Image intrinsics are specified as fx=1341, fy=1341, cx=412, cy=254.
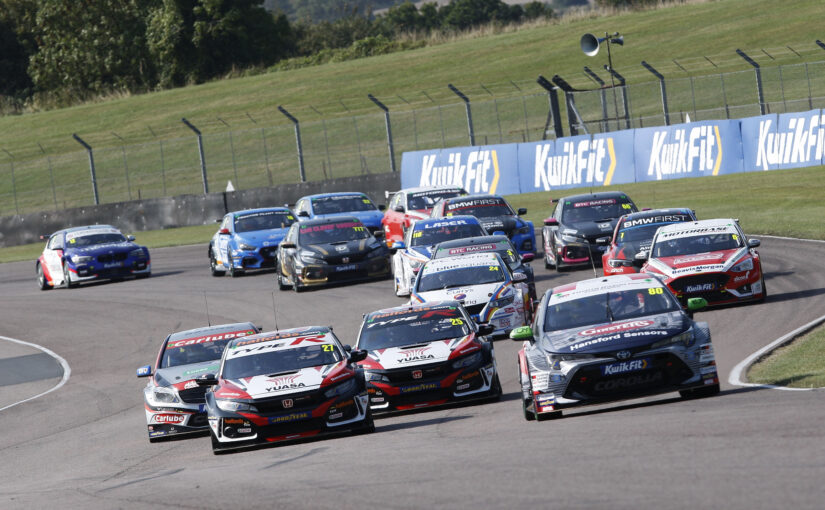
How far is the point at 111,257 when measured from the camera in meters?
33.7

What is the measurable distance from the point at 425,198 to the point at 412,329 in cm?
1579

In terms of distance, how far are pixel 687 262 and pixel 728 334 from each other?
2522 mm

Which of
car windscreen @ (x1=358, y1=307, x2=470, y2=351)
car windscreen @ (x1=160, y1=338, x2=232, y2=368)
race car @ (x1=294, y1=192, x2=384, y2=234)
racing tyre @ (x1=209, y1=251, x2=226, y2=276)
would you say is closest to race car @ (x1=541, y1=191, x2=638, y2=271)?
race car @ (x1=294, y1=192, x2=384, y2=234)

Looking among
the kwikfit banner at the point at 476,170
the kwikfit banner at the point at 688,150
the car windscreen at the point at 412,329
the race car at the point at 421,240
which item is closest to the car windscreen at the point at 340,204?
the race car at the point at 421,240

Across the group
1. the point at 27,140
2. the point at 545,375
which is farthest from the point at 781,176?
the point at 27,140

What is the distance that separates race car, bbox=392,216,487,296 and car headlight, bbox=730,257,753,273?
20.9 feet

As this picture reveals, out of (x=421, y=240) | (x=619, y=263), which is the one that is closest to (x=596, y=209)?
(x=421, y=240)

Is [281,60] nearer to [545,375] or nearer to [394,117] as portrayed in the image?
[394,117]

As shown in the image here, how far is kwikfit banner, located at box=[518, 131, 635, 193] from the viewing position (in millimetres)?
41844

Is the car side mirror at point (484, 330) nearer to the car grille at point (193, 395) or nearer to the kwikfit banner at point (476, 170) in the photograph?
the car grille at point (193, 395)

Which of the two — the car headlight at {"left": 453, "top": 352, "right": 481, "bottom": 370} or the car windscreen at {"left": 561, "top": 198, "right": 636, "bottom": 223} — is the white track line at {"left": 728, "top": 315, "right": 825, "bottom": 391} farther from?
the car windscreen at {"left": 561, "top": 198, "right": 636, "bottom": 223}

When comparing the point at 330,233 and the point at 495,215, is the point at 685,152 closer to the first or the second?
the point at 495,215

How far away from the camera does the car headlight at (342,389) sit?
45.3ft

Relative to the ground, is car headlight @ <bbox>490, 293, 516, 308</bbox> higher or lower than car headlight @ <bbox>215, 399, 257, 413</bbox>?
lower
